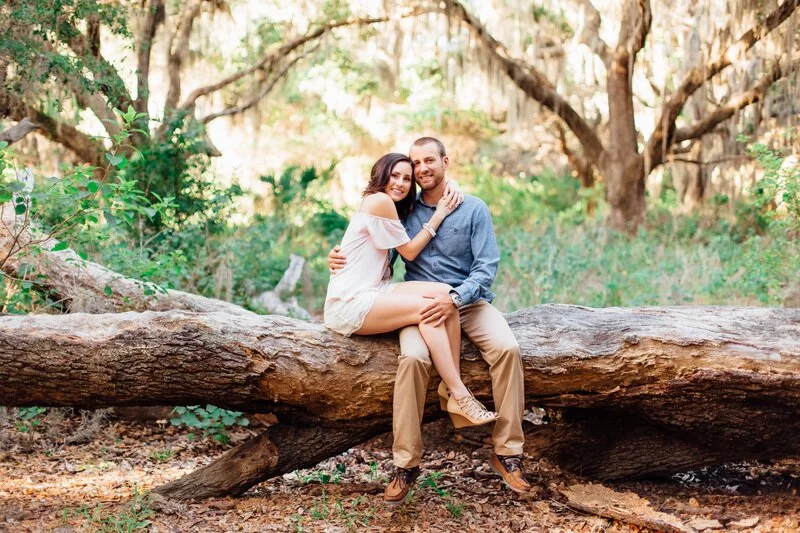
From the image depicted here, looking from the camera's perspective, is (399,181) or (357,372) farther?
(399,181)

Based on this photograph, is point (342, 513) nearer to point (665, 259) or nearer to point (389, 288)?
point (389, 288)

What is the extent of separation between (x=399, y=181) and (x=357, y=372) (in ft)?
3.26

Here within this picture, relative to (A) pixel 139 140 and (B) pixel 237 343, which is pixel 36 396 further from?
(A) pixel 139 140

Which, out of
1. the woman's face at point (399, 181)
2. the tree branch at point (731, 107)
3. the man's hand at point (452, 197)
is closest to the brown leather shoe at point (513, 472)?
the man's hand at point (452, 197)

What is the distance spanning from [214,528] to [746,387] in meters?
2.67

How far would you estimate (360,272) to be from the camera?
422 cm

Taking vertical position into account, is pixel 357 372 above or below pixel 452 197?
below

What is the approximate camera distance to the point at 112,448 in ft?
17.8

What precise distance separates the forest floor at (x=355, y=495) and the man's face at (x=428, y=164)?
1635mm

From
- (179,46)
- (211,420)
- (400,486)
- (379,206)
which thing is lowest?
(211,420)

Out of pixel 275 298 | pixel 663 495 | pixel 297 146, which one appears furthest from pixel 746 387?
pixel 297 146

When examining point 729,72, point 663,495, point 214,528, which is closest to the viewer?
point 214,528

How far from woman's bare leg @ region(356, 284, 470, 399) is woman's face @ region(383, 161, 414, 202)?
525 millimetres

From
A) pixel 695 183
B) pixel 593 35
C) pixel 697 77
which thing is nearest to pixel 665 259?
pixel 697 77
